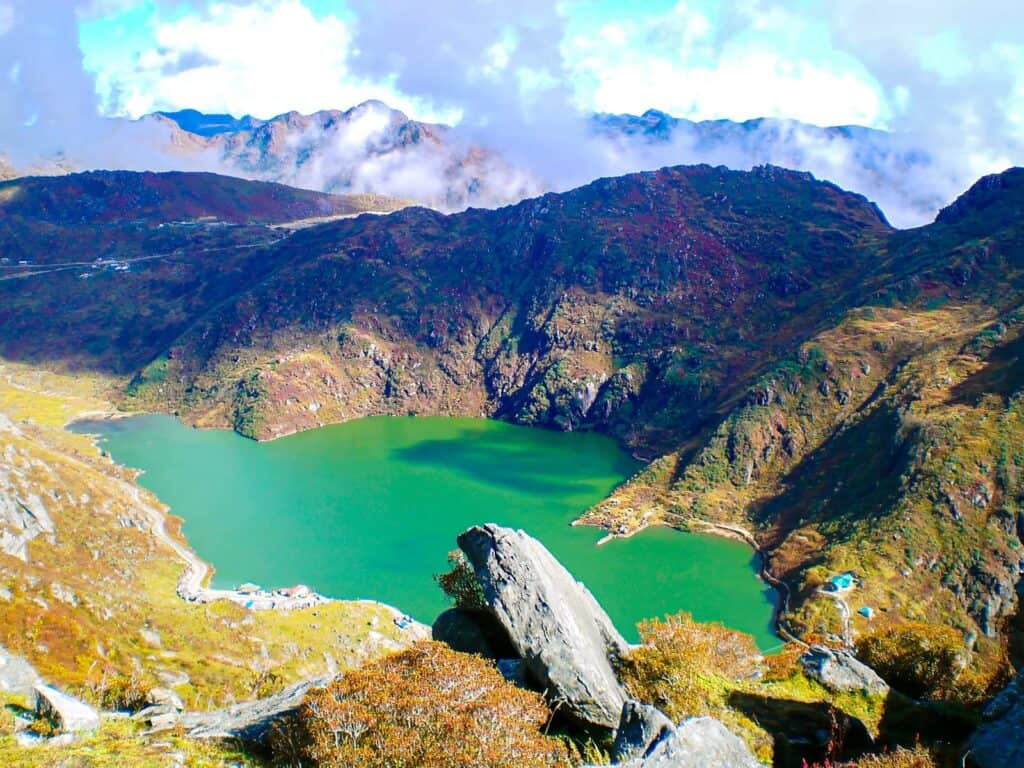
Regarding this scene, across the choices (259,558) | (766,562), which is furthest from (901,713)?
(259,558)

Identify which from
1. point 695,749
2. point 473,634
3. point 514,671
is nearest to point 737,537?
point 473,634

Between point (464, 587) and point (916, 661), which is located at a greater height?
point (464, 587)

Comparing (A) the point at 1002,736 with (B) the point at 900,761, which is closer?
(B) the point at 900,761

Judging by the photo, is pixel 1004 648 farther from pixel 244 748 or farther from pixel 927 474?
pixel 927 474

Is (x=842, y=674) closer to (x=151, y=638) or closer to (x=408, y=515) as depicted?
(x=151, y=638)

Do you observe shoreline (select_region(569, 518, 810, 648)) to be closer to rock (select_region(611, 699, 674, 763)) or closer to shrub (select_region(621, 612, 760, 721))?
shrub (select_region(621, 612, 760, 721))

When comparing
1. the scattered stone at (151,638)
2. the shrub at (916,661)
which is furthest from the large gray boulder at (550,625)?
the scattered stone at (151,638)

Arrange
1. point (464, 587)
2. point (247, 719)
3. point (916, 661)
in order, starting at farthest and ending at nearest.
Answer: point (464, 587)
point (916, 661)
point (247, 719)

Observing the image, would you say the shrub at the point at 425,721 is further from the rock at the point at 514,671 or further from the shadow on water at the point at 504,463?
the shadow on water at the point at 504,463
